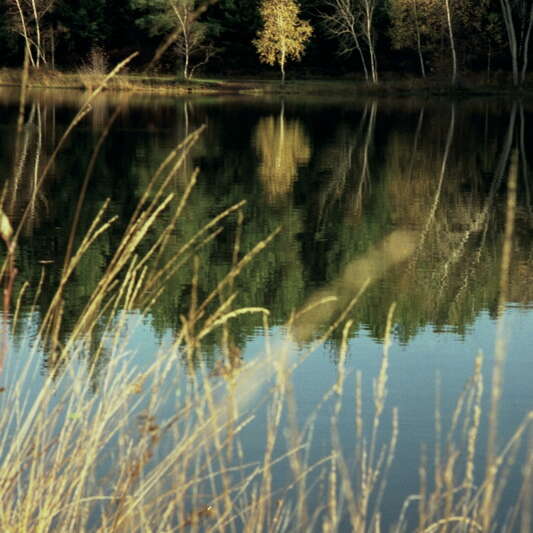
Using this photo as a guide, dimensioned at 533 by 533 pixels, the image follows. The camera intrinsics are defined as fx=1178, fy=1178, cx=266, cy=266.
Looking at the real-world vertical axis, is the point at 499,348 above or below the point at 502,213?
above

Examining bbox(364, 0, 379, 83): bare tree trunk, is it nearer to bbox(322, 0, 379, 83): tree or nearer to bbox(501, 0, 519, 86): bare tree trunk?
bbox(322, 0, 379, 83): tree

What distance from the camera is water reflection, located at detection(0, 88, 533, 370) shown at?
9.73 meters

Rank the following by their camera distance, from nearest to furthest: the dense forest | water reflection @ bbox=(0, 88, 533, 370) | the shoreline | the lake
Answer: the lake < water reflection @ bbox=(0, 88, 533, 370) < the shoreline < the dense forest

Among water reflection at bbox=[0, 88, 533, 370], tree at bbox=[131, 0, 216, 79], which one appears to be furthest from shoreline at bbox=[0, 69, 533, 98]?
water reflection at bbox=[0, 88, 533, 370]

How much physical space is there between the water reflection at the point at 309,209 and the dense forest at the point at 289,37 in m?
20.5

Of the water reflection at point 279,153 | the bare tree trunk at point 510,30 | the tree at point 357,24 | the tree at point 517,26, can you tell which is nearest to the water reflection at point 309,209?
the water reflection at point 279,153

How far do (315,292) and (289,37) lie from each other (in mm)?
47769

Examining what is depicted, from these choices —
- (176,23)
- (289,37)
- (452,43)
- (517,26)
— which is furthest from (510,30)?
(176,23)

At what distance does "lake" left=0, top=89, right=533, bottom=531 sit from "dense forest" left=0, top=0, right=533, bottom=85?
86.5 ft

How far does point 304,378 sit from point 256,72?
183ft

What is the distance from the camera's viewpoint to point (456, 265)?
37.3 feet

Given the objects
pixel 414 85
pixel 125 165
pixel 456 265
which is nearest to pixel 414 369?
pixel 456 265

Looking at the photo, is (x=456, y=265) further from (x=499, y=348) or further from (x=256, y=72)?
(x=256, y=72)

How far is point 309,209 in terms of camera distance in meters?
16.1
